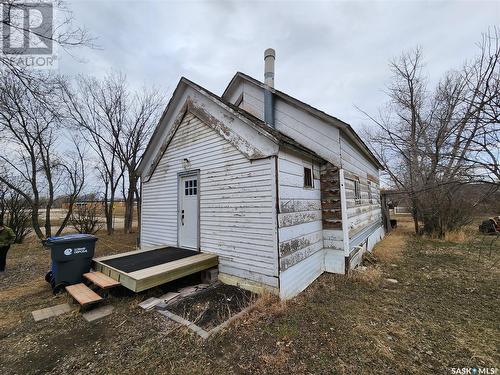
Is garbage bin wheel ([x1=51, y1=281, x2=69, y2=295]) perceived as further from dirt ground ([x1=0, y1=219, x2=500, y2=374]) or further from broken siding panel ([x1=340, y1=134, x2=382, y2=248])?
broken siding panel ([x1=340, y1=134, x2=382, y2=248])

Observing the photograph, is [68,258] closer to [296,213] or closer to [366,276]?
[296,213]

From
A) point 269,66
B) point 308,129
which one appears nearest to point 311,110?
point 308,129

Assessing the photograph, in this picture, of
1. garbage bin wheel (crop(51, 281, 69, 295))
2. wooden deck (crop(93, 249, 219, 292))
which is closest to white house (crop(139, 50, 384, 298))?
wooden deck (crop(93, 249, 219, 292))

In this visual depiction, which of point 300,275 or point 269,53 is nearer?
point 300,275

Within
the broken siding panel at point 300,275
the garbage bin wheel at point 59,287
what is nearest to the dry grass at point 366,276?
the broken siding panel at point 300,275

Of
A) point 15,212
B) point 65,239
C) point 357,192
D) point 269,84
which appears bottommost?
point 65,239

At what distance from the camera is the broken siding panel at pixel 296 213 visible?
17.0 ft

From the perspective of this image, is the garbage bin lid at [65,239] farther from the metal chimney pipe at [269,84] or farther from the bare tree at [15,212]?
the bare tree at [15,212]

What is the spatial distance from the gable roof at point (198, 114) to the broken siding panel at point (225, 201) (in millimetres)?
462

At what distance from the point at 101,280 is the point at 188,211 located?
9.31ft

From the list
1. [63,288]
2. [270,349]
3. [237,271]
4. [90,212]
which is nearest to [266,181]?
[237,271]

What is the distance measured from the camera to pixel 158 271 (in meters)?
5.03

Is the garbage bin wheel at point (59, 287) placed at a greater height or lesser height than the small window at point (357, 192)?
lesser

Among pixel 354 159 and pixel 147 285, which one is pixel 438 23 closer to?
pixel 354 159
